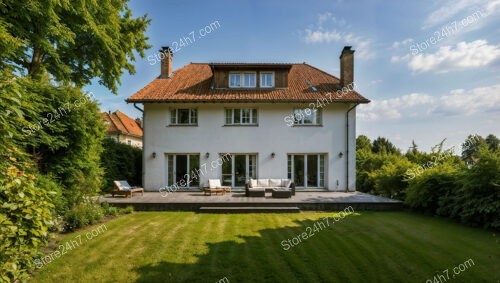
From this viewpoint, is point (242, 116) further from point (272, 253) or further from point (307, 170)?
point (272, 253)

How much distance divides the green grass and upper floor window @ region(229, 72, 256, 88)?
33.3 feet

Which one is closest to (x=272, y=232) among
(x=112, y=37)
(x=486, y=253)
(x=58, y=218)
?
(x=486, y=253)

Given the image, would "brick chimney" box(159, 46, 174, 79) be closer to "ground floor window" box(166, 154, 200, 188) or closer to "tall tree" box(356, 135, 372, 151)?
"ground floor window" box(166, 154, 200, 188)

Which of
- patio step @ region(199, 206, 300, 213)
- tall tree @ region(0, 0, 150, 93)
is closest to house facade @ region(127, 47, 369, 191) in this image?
tall tree @ region(0, 0, 150, 93)

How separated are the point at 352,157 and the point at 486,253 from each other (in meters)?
9.95

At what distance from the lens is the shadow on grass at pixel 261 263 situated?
16.6ft

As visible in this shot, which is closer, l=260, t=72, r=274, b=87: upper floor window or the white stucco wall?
the white stucco wall

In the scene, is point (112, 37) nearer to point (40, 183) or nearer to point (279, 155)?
point (40, 183)

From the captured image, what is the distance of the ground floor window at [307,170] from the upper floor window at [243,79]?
17.8ft

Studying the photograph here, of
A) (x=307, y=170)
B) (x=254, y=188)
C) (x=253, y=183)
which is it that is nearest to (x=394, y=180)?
(x=307, y=170)

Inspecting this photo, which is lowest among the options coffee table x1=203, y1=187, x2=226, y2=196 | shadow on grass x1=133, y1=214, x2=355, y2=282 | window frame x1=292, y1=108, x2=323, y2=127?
shadow on grass x1=133, y1=214, x2=355, y2=282

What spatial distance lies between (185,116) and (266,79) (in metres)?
5.83

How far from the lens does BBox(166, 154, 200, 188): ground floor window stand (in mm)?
15924

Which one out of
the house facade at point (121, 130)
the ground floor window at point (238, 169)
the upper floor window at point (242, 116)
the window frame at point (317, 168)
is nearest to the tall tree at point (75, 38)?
the upper floor window at point (242, 116)
